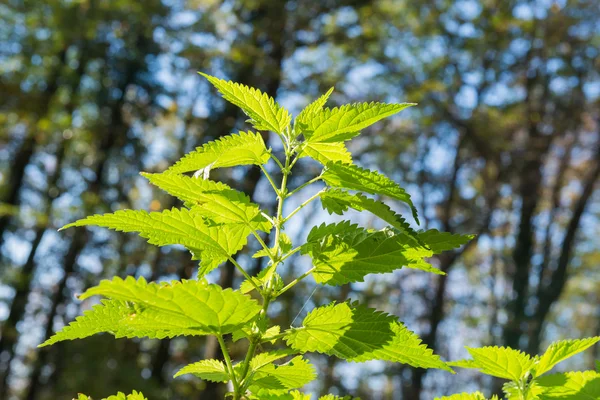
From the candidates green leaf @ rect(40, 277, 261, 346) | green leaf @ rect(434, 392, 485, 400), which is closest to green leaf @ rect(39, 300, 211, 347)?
green leaf @ rect(40, 277, 261, 346)

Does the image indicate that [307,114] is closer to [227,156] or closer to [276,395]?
[227,156]

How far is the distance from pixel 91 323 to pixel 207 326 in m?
0.23

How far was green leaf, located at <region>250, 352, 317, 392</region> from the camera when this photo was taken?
1.08 metres

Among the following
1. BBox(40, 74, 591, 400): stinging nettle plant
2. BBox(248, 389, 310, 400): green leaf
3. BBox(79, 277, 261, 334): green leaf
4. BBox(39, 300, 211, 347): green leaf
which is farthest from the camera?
BBox(248, 389, 310, 400): green leaf

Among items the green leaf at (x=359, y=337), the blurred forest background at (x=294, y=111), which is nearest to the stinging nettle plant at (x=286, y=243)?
the green leaf at (x=359, y=337)

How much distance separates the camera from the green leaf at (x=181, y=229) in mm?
1001

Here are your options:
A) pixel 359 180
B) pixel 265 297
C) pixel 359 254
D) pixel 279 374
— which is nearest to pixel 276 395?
pixel 279 374

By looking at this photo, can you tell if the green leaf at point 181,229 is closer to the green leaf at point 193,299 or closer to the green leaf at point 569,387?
the green leaf at point 193,299

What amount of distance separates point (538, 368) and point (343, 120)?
2.08 feet

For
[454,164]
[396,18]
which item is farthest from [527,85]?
[396,18]

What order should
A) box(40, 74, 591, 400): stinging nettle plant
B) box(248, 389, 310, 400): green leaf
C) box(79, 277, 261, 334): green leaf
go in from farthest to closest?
box(248, 389, 310, 400): green leaf < box(40, 74, 591, 400): stinging nettle plant < box(79, 277, 261, 334): green leaf

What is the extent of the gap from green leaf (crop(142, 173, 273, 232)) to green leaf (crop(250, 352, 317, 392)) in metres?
0.26

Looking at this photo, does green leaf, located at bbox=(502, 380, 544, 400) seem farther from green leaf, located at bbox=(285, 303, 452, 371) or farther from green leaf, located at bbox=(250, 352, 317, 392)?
green leaf, located at bbox=(250, 352, 317, 392)

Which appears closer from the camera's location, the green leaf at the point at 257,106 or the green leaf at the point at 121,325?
the green leaf at the point at 121,325
